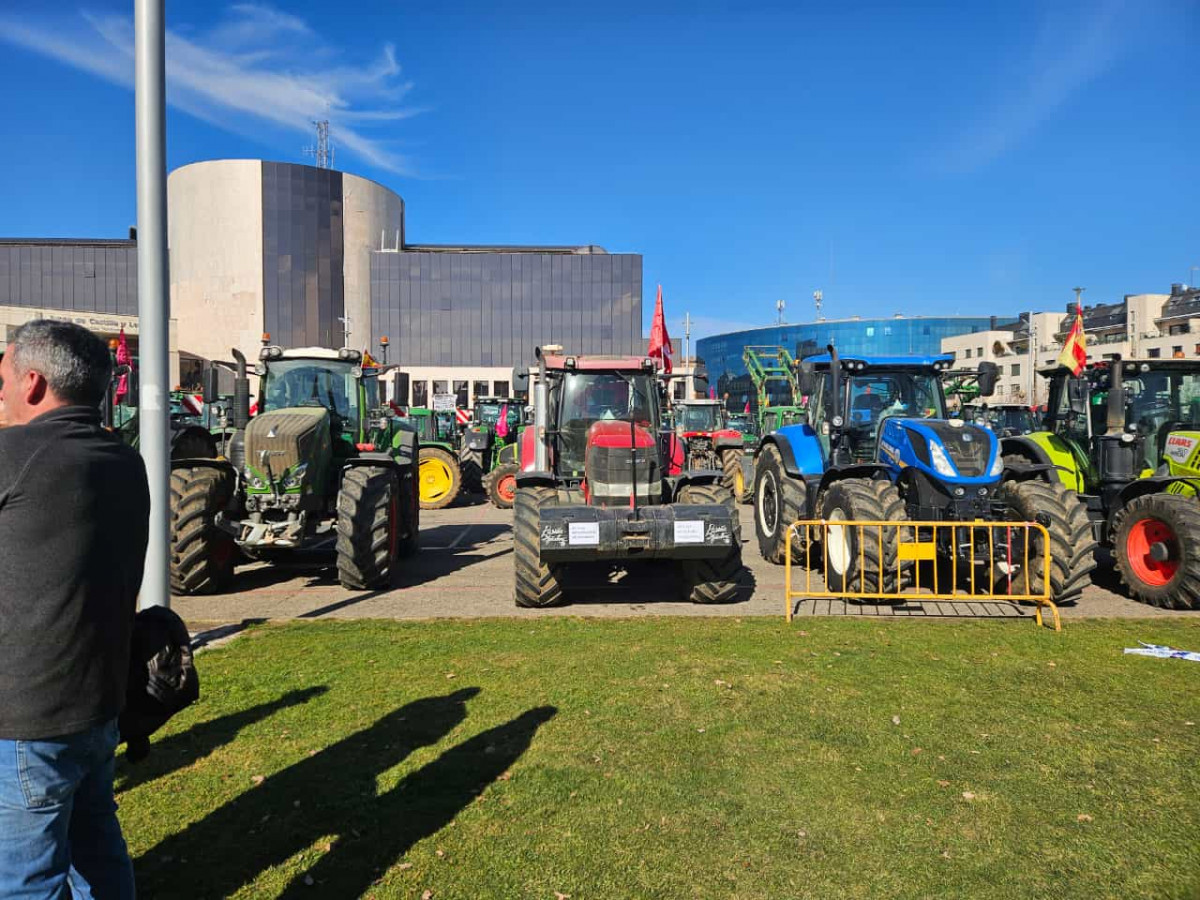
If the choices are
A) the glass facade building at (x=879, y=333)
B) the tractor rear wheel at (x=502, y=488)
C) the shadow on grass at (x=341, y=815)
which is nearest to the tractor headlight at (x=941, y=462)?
the shadow on grass at (x=341, y=815)

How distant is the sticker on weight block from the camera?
7039mm

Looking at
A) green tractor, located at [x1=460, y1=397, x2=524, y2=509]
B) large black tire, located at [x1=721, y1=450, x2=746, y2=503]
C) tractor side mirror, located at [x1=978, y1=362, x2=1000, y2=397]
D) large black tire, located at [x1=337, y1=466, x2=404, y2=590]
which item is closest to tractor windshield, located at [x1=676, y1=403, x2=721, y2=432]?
large black tire, located at [x1=721, y1=450, x2=746, y2=503]

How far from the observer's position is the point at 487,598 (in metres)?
8.20

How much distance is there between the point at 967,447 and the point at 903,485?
0.75 metres

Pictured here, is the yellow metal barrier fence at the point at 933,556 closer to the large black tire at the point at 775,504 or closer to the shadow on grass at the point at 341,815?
the large black tire at the point at 775,504

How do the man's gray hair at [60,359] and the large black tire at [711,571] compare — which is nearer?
the man's gray hair at [60,359]

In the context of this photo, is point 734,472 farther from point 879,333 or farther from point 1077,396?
point 879,333

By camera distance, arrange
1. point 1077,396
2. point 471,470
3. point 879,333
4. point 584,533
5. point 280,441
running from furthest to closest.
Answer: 1. point 879,333
2. point 471,470
3. point 1077,396
4. point 280,441
5. point 584,533

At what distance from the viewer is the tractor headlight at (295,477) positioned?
8133 mm

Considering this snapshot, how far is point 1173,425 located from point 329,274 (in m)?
59.6

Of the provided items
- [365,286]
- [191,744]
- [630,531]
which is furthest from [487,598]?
[365,286]

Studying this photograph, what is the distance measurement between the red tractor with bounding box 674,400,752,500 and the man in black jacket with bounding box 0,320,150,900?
43.8 ft

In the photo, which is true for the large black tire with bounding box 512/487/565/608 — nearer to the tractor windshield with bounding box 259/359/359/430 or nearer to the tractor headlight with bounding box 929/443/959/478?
the tractor windshield with bounding box 259/359/359/430

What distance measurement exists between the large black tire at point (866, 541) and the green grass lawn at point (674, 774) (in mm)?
1309
